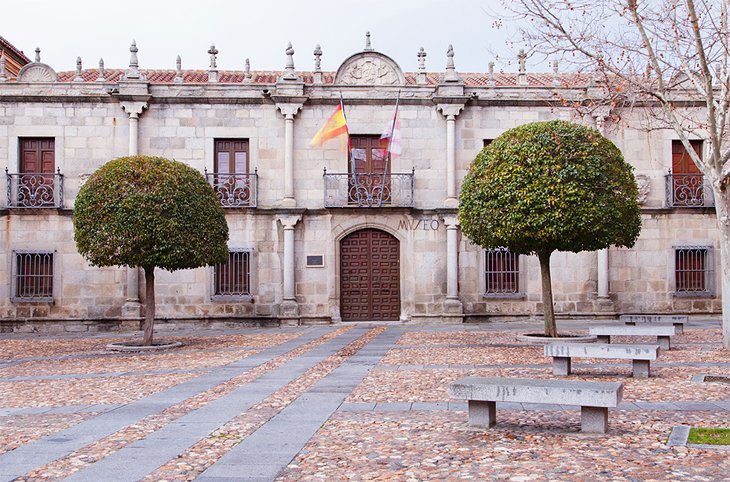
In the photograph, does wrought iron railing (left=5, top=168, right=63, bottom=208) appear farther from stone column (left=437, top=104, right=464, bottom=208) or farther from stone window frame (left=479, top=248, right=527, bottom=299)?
stone window frame (left=479, top=248, right=527, bottom=299)

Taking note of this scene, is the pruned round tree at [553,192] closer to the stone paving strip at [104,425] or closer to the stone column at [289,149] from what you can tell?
the stone paving strip at [104,425]

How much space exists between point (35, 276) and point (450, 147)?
1181 centimetres

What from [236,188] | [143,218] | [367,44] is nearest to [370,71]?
[367,44]

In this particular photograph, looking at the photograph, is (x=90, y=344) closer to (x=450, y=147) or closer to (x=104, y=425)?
(x=104, y=425)

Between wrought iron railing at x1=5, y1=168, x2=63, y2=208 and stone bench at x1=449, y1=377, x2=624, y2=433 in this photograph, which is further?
wrought iron railing at x1=5, y1=168, x2=63, y2=208

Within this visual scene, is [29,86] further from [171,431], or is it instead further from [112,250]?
[171,431]

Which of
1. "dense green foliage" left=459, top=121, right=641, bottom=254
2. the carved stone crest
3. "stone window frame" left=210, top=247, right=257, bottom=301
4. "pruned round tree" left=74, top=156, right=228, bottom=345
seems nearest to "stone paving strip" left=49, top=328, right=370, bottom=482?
"pruned round tree" left=74, top=156, right=228, bottom=345

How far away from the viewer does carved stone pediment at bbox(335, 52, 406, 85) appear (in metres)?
21.5

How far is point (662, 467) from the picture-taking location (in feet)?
17.6

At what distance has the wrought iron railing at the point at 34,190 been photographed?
2069cm

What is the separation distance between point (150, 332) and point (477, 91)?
11.5 meters

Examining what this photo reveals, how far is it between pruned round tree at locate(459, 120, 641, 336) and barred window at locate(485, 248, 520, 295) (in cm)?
668

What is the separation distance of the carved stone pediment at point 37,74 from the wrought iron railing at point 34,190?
2.58 m

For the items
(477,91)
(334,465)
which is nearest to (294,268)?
(477,91)
